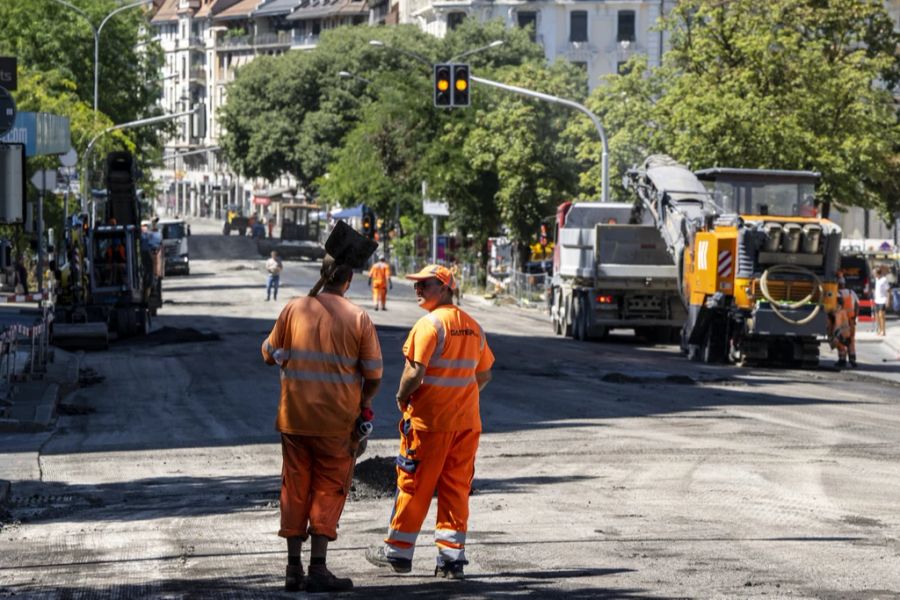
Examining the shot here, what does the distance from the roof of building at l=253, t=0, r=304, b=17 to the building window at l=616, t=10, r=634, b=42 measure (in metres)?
67.1

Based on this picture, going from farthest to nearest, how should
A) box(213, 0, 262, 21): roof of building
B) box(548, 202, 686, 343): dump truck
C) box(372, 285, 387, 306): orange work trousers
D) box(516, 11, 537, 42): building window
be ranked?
box(213, 0, 262, 21): roof of building → box(516, 11, 537, 42): building window → box(372, 285, 387, 306): orange work trousers → box(548, 202, 686, 343): dump truck

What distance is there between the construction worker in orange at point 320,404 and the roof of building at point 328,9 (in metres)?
131

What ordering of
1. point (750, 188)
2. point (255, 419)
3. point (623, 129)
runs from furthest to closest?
point (623, 129), point (750, 188), point (255, 419)

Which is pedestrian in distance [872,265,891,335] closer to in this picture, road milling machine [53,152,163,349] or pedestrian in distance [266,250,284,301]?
road milling machine [53,152,163,349]

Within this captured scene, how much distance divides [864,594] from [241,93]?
103m

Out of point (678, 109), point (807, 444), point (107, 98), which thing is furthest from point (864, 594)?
point (107, 98)

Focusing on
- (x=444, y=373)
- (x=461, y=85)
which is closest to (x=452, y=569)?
(x=444, y=373)

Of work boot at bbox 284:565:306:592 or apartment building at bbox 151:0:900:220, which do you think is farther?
apartment building at bbox 151:0:900:220

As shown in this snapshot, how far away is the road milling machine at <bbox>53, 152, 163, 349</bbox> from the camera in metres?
36.4

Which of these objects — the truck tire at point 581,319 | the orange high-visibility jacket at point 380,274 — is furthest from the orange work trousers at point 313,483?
the orange high-visibility jacket at point 380,274

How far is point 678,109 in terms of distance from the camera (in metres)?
46.4

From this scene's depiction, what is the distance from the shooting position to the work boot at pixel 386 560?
934cm

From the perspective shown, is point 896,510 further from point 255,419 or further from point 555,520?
point 255,419

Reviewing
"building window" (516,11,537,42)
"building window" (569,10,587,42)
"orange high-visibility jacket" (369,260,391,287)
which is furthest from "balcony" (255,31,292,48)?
"orange high-visibility jacket" (369,260,391,287)
